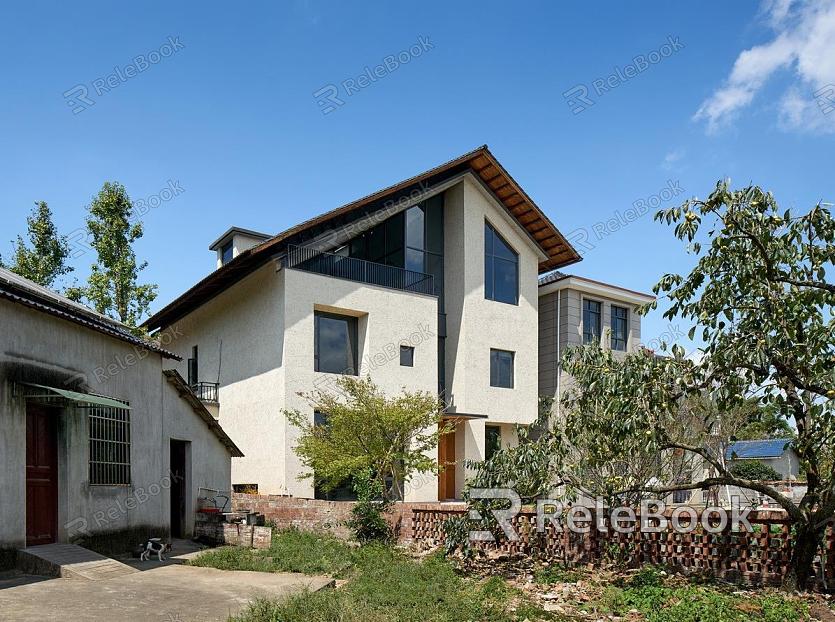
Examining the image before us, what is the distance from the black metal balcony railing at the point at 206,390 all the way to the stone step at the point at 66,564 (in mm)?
→ 12119

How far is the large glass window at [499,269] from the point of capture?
25.5 m

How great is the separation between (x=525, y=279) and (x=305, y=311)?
899cm

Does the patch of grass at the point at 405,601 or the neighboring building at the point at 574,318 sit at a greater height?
the neighboring building at the point at 574,318

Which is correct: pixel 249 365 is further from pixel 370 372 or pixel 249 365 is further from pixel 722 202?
pixel 722 202

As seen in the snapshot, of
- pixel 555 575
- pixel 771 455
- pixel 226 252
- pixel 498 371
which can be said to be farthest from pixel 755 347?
pixel 771 455

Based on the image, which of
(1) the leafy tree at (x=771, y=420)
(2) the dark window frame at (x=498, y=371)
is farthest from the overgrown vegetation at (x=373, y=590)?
(2) the dark window frame at (x=498, y=371)

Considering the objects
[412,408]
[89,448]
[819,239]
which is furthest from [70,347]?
[819,239]

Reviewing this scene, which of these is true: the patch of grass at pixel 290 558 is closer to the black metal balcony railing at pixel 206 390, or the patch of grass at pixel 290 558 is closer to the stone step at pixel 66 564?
the stone step at pixel 66 564

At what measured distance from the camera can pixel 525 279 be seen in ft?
86.5

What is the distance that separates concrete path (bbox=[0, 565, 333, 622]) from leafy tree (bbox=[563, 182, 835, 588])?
505 cm

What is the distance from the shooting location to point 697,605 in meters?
8.74

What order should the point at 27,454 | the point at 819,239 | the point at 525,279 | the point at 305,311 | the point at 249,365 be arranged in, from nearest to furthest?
1. the point at 819,239
2. the point at 27,454
3. the point at 305,311
4. the point at 249,365
5. the point at 525,279

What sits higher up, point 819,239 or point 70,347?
point 819,239

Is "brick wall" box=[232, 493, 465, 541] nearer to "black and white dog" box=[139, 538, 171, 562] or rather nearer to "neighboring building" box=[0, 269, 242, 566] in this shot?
"neighboring building" box=[0, 269, 242, 566]
